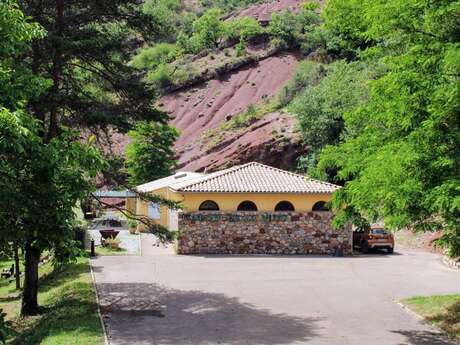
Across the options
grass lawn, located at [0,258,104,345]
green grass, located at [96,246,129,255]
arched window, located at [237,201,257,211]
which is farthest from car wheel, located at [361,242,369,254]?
grass lawn, located at [0,258,104,345]

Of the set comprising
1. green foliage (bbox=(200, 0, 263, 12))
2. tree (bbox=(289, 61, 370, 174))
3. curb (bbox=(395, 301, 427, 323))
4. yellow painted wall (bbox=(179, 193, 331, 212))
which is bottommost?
curb (bbox=(395, 301, 427, 323))

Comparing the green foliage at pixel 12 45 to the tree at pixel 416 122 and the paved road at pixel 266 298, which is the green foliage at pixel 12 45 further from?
the tree at pixel 416 122

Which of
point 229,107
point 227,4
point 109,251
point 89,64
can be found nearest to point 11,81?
point 89,64

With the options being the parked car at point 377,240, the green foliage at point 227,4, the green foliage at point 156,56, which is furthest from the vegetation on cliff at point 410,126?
the green foliage at point 227,4

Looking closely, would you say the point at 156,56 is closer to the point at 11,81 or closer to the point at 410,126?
the point at 410,126

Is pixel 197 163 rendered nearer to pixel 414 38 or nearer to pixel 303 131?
pixel 303 131

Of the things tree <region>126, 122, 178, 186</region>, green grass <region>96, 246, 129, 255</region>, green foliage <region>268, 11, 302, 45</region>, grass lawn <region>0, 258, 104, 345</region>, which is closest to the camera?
grass lawn <region>0, 258, 104, 345</region>

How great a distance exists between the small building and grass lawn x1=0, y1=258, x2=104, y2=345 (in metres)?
6.22

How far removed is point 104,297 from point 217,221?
11.4 meters

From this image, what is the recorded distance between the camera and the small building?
2980cm

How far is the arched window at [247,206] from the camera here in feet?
99.2

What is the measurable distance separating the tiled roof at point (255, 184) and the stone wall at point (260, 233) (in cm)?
115

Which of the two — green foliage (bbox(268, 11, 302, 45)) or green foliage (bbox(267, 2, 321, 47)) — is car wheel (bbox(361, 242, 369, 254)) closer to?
green foliage (bbox(267, 2, 321, 47))

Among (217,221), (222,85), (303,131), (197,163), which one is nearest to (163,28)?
(217,221)
